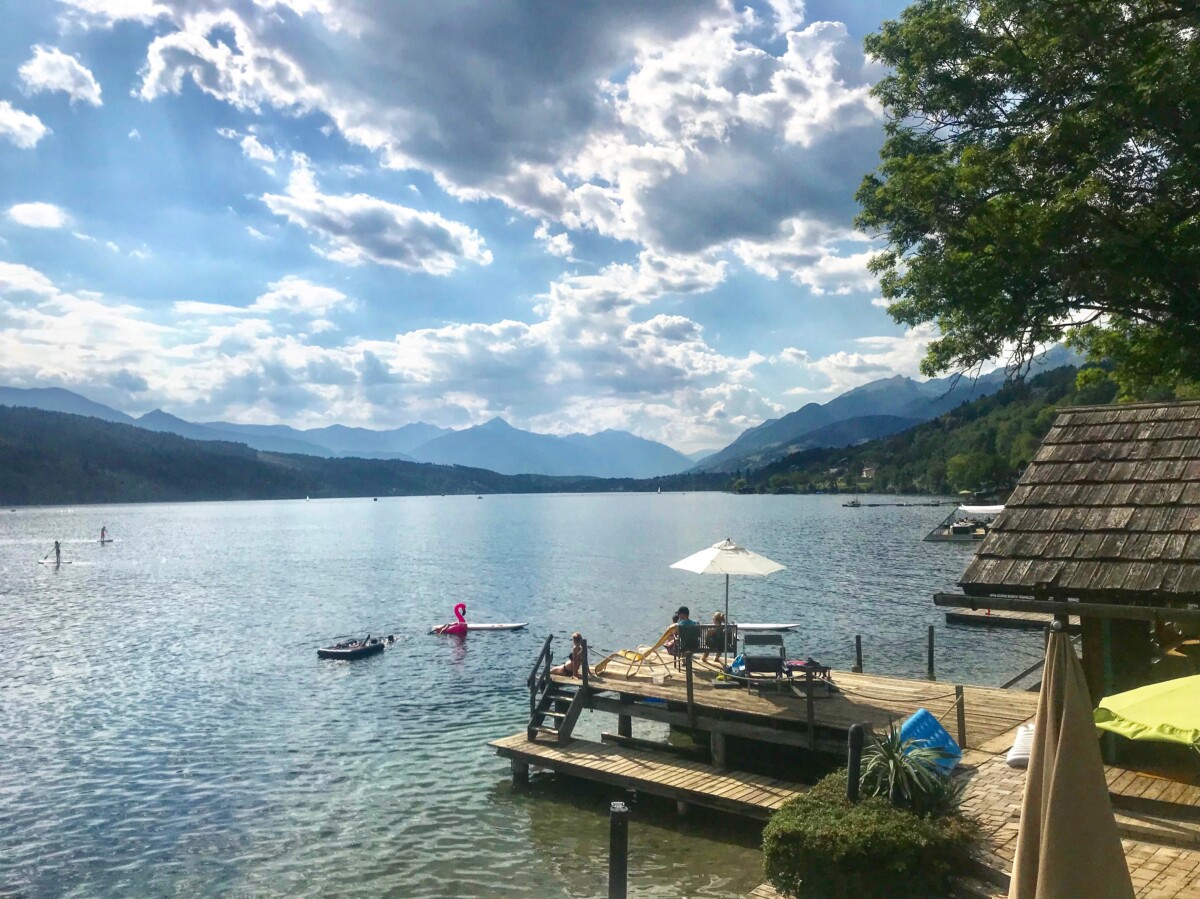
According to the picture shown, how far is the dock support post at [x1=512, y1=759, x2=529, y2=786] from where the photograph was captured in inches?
749

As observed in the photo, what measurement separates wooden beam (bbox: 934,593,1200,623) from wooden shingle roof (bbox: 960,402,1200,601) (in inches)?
7.5

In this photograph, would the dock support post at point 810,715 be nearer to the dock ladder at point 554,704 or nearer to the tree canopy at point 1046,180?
the dock ladder at point 554,704

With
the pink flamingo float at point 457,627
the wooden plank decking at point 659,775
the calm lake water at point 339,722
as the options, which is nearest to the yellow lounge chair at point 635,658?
the wooden plank decking at point 659,775

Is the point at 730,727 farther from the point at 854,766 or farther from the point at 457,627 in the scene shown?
the point at 457,627

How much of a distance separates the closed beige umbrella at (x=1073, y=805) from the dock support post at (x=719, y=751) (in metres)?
11.0

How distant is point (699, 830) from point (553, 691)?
18.8 feet

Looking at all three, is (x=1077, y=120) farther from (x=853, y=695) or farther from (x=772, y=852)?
(x=772, y=852)

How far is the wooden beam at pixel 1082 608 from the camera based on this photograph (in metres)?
9.91

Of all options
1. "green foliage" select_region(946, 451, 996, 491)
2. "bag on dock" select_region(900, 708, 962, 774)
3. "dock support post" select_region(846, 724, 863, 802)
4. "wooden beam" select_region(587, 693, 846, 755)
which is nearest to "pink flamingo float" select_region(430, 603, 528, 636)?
"wooden beam" select_region(587, 693, 846, 755)

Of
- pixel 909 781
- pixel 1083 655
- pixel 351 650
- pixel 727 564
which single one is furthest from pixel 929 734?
pixel 351 650

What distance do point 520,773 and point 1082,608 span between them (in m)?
12.7

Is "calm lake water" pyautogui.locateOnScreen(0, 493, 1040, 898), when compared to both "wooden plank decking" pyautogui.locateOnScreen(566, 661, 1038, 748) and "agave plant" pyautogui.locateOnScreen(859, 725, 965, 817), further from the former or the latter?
"agave plant" pyautogui.locateOnScreen(859, 725, 965, 817)

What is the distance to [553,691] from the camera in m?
20.7

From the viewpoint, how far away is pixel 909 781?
35.8ft
